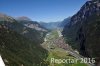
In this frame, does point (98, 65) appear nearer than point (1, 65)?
No
